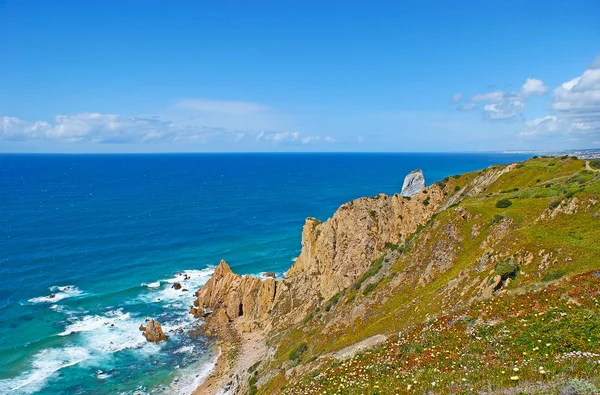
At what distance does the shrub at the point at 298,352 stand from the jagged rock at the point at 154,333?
3065 cm

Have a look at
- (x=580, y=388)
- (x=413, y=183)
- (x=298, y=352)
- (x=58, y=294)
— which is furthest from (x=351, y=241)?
(x=413, y=183)

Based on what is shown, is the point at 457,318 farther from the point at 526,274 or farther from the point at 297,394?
the point at 297,394

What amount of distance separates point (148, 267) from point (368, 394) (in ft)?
294

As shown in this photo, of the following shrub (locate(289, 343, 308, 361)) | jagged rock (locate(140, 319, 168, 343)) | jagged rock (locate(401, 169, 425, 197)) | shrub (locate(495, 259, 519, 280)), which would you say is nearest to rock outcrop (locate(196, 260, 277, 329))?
jagged rock (locate(140, 319, 168, 343))

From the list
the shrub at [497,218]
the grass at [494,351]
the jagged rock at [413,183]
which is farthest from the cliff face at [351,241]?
the jagged rock at [413,183]

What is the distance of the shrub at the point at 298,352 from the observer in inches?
1764

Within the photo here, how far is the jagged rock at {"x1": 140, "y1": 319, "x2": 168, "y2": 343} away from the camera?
Answer: 2606 inches

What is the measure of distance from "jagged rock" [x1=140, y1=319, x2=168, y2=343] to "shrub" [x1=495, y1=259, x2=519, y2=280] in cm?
5676

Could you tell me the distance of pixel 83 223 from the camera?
13725 cm

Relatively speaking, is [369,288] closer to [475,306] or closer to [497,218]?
[497,218]

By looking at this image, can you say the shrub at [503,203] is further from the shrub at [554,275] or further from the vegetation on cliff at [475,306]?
the shrub at [554,275]

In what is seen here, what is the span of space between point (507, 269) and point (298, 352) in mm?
26377

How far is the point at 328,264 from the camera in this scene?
7162cm

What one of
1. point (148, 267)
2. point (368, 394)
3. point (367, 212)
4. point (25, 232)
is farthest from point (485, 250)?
point (25, 232)
